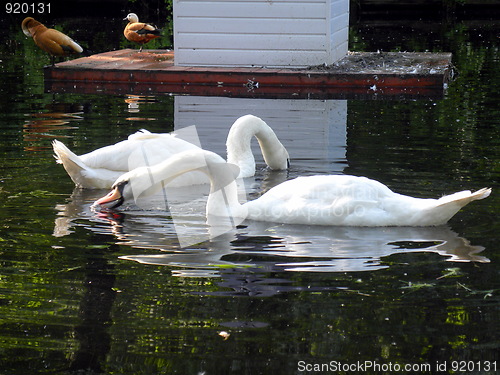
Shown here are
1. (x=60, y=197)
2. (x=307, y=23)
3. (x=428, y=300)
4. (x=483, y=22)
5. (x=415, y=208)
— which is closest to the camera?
(x=428, y=300)

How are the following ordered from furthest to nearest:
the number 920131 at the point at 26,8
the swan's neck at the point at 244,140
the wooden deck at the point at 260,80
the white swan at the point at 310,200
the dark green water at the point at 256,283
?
the number 920131 at the point at 26,8 → the wooden deck at the point at 260,80 → the swan's neck at the point at 244,140 → the white swan at the point at 310,200 → the dark green water at the point at 256,283

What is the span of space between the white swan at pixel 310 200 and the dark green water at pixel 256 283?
11cm

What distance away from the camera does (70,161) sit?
817 cm

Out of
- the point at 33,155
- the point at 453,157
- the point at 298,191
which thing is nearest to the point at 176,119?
the point at 33,155

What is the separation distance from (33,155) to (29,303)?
459cm

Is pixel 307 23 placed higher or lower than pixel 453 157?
higher

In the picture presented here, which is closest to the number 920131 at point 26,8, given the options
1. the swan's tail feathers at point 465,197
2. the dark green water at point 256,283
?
the dark green water at point 256,283

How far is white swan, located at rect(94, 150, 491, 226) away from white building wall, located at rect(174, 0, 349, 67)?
9052mm

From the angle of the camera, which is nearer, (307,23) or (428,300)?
(428,300)

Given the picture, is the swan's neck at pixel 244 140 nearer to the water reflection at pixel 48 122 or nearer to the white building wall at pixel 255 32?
Answer: the water reflection at pixel 48 122

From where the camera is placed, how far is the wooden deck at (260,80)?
1488 centimetres

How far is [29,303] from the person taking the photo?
5.24 m

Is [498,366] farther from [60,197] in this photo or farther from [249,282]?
[60,197]

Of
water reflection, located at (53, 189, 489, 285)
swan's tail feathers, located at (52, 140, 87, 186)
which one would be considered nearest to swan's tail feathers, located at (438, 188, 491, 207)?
water reflection, located at (53, 189, 489, 285)
